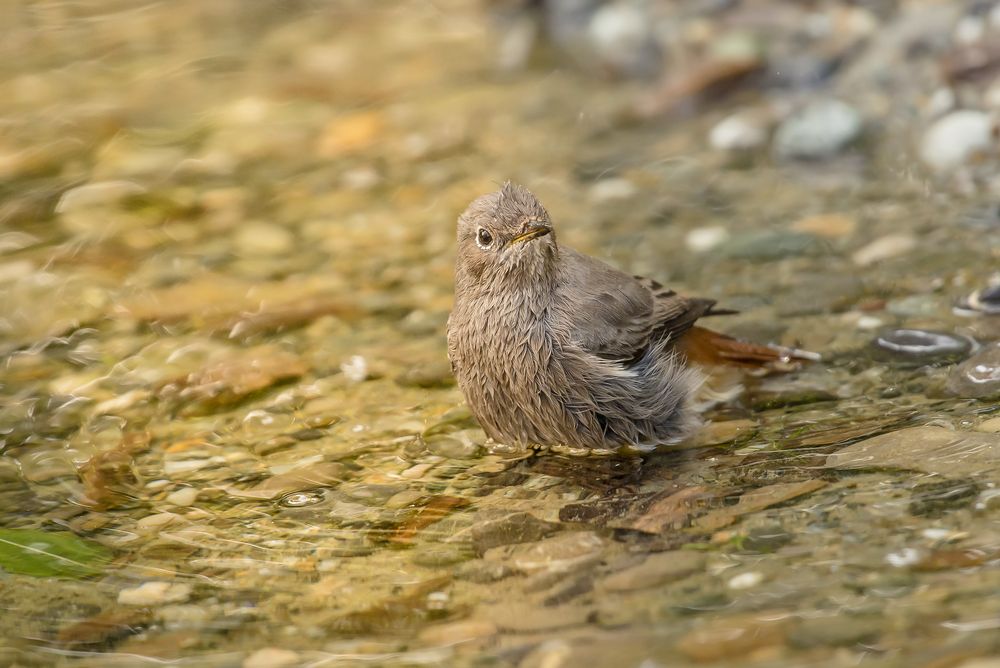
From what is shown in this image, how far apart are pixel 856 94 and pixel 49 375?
521cm

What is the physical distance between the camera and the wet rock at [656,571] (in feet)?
13.2

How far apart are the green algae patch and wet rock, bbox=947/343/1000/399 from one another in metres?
3.39

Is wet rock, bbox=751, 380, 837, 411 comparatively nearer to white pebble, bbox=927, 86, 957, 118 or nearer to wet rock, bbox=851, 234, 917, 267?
wet rock, bbox=851, 234, 917, 267

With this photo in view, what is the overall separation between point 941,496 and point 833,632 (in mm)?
950

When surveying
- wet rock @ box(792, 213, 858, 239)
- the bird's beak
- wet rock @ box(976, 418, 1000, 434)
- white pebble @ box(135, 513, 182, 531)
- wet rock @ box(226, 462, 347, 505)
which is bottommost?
wet rock @ box(976, 418, 1000, 434)

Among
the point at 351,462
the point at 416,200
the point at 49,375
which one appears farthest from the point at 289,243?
the point at 351,462

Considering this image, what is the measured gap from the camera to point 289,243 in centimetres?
721

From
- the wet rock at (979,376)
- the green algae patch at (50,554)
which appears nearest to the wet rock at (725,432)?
the wet rock at (979,376)

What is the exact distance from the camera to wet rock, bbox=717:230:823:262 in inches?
261

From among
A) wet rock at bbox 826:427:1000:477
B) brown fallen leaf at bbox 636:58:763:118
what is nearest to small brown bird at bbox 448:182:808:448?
wet rock at bbox 826:427:1000:477

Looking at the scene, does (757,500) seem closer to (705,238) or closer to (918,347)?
(918,347)

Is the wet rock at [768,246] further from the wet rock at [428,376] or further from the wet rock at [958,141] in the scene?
the wet rock at [428,376]

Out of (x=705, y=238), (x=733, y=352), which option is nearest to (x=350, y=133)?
(x=705, y=238)

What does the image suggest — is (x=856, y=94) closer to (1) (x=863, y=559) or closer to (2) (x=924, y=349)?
(2) (x=924, y=349)
